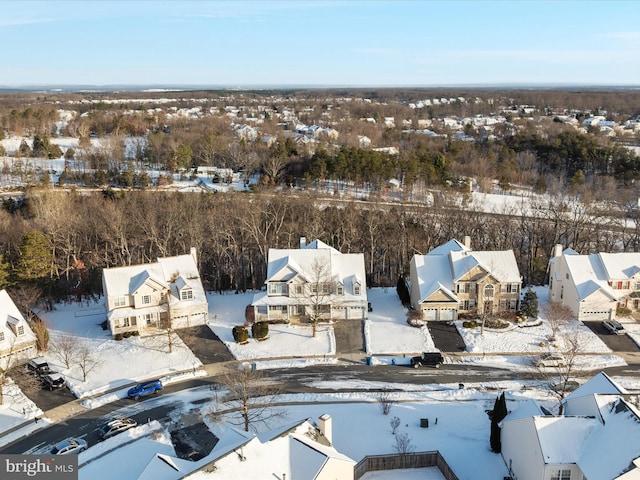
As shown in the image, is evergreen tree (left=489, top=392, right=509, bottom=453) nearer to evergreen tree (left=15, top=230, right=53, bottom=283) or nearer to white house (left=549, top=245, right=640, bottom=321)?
white house (left=549, top=245, right=640, bottom=321)

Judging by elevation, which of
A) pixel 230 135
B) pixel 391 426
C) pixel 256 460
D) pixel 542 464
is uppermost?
pixel 230 135

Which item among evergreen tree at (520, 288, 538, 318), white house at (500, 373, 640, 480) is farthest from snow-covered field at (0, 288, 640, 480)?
white house at (500, 373, 640, 480)

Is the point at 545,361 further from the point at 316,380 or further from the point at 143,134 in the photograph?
the point at 143,134

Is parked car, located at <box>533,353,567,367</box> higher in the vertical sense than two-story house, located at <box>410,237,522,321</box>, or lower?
lower

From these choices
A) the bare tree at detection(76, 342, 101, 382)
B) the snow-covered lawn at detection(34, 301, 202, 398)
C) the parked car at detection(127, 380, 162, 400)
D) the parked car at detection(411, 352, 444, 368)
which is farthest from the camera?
the parked car at detection(411, 352, 444, 368)

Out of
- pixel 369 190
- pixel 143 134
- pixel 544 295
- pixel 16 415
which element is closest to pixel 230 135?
pixel 143 134

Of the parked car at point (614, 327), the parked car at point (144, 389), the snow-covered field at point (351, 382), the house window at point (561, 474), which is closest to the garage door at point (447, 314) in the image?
the snow-covered field at point (351, 382)
